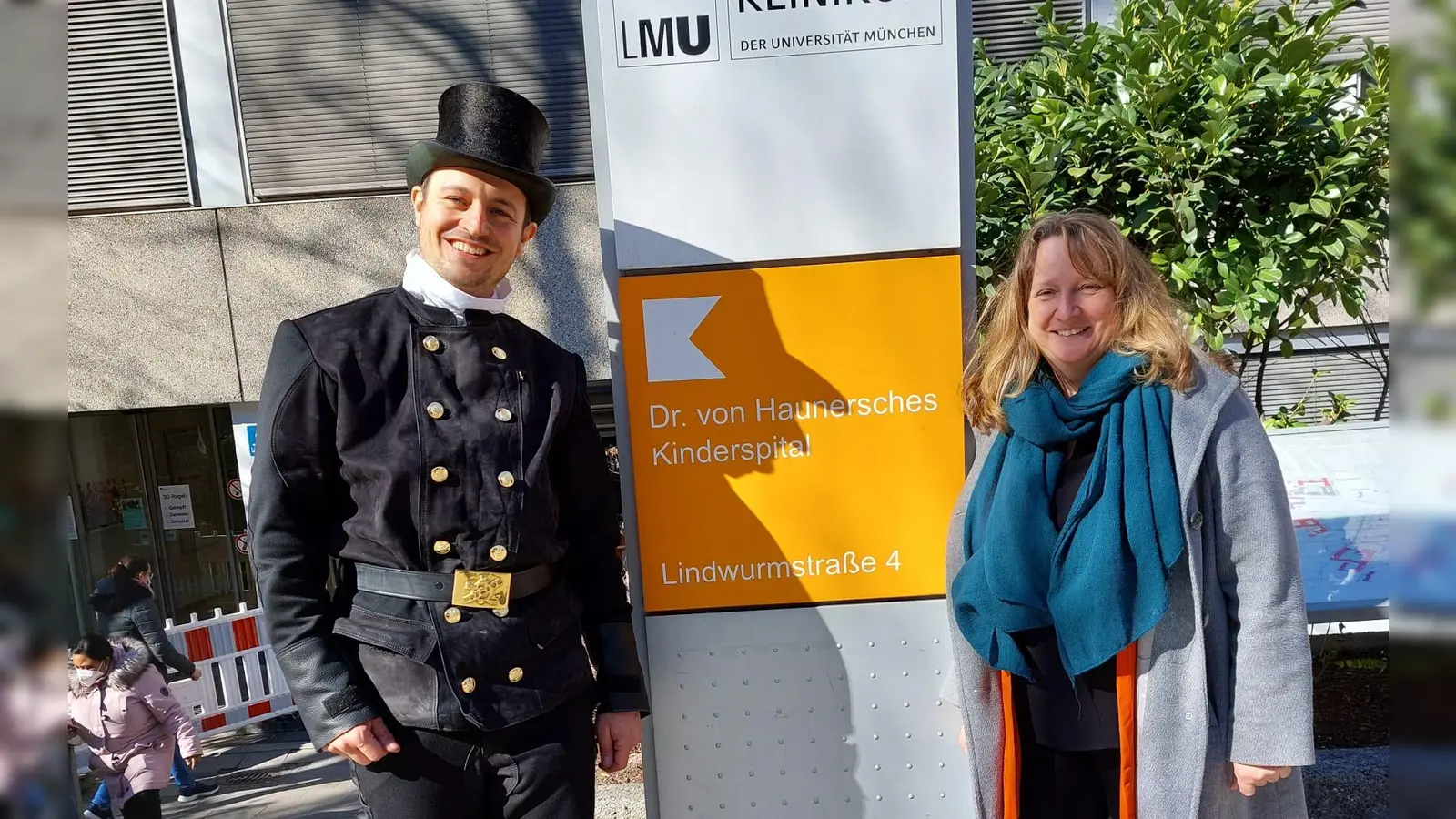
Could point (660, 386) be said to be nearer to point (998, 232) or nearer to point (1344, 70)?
point (998, 232)

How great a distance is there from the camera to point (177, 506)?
8070 mm

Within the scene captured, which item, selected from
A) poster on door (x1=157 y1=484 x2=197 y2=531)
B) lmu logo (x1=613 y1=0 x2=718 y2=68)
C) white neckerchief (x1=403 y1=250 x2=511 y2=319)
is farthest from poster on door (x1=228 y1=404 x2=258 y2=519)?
lmu logo (x1=613 y1=0 x2=718 y2=68)

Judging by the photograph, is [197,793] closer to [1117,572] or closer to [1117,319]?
[1117,572]

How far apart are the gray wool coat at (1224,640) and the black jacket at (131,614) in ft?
19.4

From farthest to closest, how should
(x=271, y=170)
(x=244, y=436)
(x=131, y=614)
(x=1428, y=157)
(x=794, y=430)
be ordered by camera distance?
(x=244, y=436)
(x=271, y=170)
(x=131, y=614)
(x=794, y=430)
(x=1428, y=157)

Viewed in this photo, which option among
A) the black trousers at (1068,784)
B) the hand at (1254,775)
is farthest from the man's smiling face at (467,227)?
the hand at (1254,775)

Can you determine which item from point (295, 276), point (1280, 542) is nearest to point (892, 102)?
point (1280, 542)

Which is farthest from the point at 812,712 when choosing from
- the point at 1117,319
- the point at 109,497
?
the point at 109,497

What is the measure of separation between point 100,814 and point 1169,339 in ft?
19.8

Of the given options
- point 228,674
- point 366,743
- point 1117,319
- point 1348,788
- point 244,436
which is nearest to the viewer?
point 366,743

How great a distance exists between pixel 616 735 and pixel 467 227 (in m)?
1.22

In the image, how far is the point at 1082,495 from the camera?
1974mm

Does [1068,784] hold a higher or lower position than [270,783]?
higher

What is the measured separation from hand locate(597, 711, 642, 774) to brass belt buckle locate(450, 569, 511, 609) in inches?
17.1
